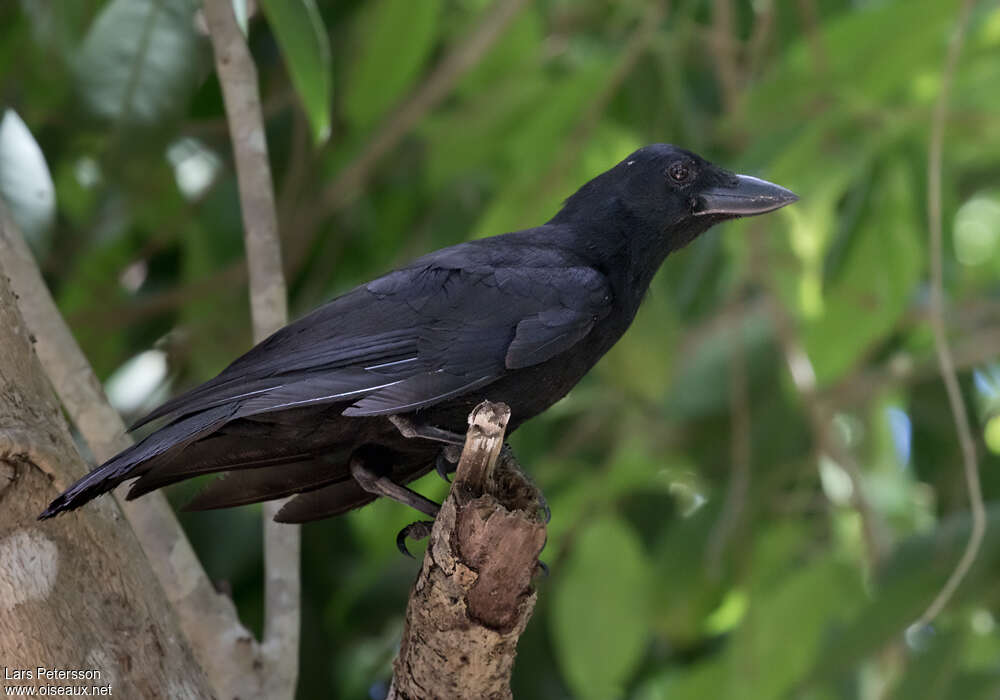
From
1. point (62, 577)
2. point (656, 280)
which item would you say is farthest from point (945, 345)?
point (62, 577)

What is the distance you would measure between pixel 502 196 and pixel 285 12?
1623mm

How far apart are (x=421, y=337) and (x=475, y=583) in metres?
0.70

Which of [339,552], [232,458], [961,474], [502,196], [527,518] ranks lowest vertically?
[339,552]

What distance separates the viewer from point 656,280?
188 inches

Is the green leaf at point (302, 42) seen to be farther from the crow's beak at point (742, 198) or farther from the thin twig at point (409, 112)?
the thin twig at point (409, 112)

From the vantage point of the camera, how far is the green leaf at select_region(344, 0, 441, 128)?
4.55m

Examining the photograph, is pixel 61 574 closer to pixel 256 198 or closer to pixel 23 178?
pixel 256 198

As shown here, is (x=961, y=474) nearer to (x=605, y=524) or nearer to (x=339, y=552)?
(x=605, y=524)

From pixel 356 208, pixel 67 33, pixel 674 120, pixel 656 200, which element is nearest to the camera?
pixel 656 200

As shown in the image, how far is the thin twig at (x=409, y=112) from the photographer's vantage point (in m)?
4.68

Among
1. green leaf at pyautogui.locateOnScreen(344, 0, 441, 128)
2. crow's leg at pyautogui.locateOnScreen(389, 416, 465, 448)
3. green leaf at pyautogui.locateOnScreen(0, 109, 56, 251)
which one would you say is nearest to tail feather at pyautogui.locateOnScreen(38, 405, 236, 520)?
crow's leg at pyautogui.locateOnScreen(389, 416, 465, 448)

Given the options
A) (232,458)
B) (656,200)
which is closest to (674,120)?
(656,200)

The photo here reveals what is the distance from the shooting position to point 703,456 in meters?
5.75

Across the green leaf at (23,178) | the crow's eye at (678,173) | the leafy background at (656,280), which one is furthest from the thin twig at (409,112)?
the green leaf at (23,178)
